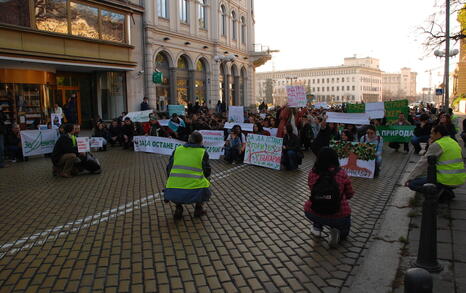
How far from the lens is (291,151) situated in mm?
11250

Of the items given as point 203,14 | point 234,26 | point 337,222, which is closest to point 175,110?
point 203,14

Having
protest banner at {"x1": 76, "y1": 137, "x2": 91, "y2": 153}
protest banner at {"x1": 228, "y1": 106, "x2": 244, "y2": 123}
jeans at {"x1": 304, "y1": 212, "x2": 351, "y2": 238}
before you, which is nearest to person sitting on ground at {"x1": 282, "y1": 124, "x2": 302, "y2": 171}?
protest banner at {"x1": 76, "y1": 137, "x2": 91, "y2": 153}

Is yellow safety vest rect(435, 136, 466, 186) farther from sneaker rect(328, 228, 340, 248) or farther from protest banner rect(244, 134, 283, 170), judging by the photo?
protest banner rect(244, 134, 283, 170)

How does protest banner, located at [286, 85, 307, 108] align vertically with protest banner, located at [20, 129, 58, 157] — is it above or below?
above

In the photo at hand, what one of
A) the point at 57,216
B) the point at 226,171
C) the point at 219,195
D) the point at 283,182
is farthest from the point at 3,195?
the point at 283,182

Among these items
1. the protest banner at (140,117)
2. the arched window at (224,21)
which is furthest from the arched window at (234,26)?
the protest banner at (140,117)

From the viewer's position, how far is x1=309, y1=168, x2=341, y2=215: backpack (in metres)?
5.11

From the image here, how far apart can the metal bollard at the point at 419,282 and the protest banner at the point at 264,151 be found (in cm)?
871

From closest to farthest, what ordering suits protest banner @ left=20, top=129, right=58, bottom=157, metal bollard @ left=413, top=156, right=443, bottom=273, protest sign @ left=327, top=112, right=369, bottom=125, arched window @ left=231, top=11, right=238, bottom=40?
metal bollard @ left=413, top=156, right=443, bottom=273
protest sign @ left=327, top=112, right=369, bottom=125
protest banner @ left=20, top=129, right=58, bottom=157
arched window @ left=231, top=11, right=238, bottom=40

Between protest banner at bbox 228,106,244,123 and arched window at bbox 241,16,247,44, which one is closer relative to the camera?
protest banner at bbox 228,106,244,123

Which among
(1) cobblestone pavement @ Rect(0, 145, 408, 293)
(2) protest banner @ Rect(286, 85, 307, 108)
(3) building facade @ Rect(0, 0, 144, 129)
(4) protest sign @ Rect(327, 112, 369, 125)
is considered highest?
(3) building facade @ Rect(0, 0, 144, 129)

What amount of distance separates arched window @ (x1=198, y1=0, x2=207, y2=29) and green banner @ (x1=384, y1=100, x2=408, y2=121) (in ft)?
65.4

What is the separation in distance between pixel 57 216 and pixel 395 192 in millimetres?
6840

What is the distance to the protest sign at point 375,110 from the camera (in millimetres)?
14898
